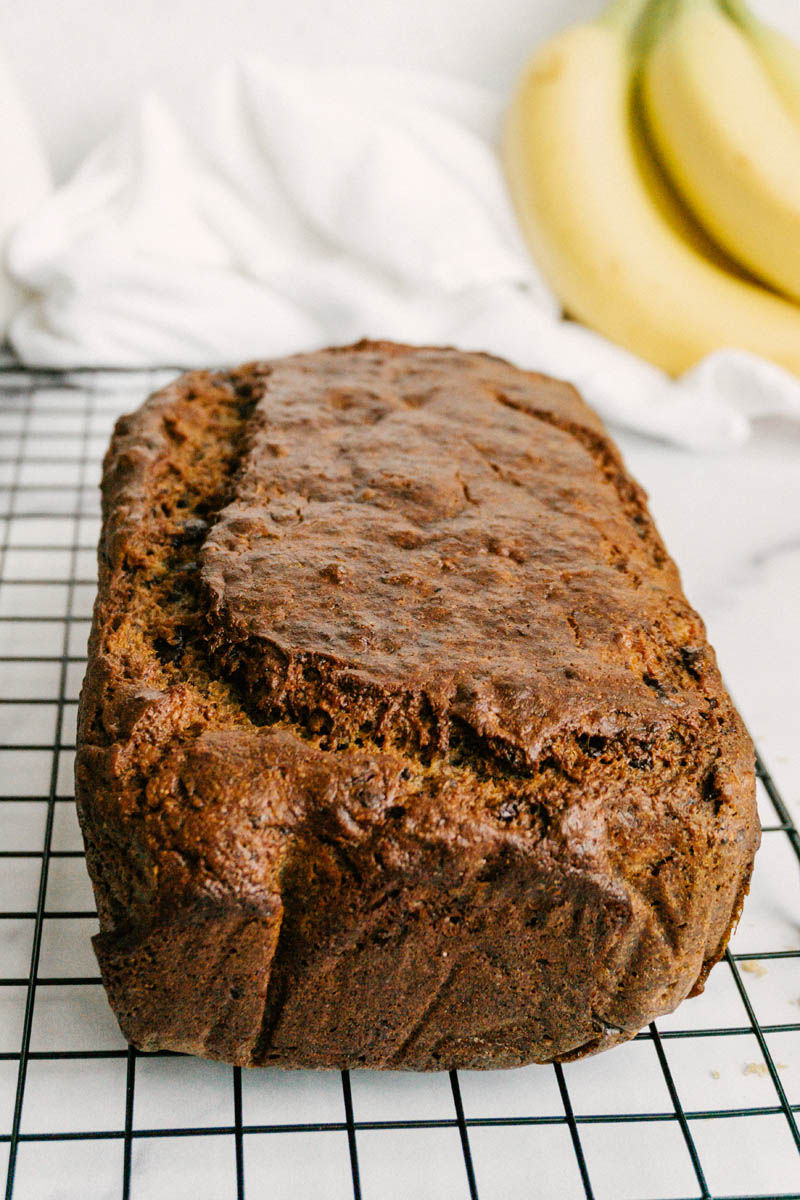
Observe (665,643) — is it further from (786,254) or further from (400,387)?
(786,254)

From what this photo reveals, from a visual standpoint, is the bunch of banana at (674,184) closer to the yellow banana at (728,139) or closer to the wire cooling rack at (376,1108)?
the yellow banana at (728,139)

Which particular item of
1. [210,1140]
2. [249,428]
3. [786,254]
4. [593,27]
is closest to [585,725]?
[210,1140]

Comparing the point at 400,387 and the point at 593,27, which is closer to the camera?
the point at 400,387

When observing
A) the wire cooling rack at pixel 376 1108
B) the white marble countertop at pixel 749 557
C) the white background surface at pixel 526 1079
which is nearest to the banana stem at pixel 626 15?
the white marble countertop at pixel 749 557

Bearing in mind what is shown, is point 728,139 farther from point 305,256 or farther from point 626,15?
point 305,256

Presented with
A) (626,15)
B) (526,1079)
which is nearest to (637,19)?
(626,15)

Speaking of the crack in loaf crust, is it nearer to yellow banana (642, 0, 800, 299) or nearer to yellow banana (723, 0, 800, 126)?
yellow banana (642, 0, 800, 299)
